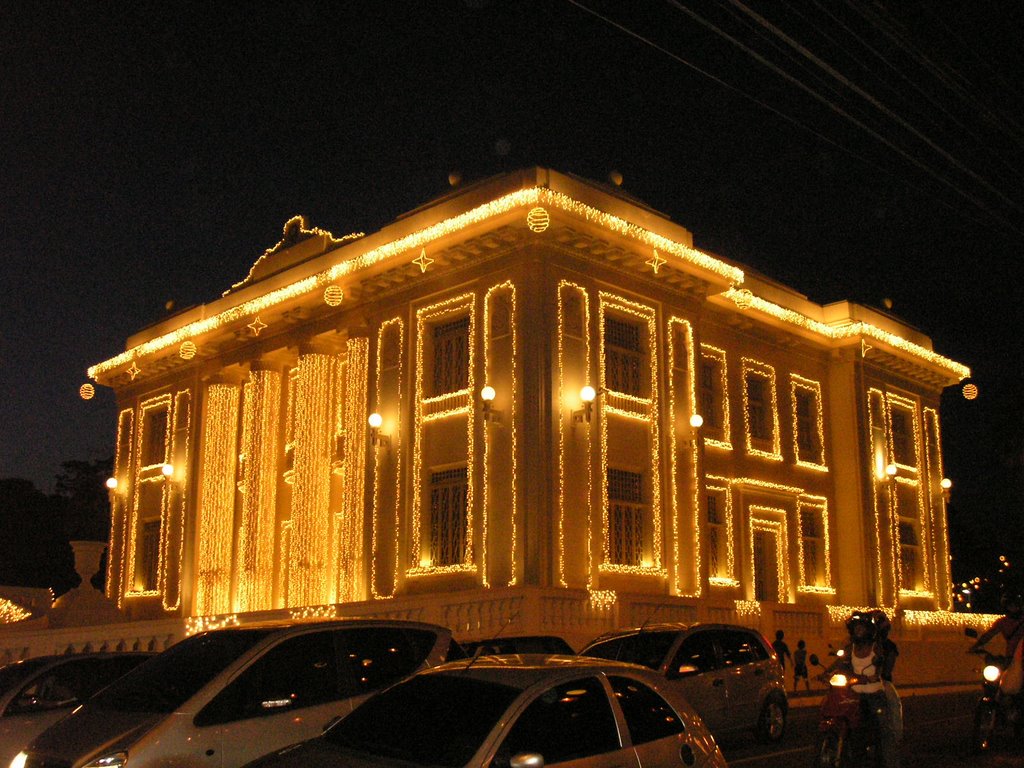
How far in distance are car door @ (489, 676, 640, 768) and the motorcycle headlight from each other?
288 centimetres

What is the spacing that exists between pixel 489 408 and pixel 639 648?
976 centimetres

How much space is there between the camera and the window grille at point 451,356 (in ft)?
83.9

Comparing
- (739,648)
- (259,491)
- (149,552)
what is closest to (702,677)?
(739,648)

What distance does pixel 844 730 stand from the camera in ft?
35.2

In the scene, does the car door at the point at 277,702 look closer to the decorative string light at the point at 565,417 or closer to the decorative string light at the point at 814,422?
the decorative string light at the point at 565,417

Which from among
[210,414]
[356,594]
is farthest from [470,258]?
[210,414]

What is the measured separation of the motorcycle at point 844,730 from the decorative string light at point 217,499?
22062mm

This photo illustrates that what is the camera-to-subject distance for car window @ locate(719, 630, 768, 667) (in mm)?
15250

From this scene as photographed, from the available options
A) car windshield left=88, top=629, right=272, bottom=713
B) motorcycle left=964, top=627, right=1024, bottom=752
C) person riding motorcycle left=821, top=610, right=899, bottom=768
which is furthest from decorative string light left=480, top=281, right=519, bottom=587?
car windshield left=88, top=629, right=272, bottom=713

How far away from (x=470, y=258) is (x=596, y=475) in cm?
551

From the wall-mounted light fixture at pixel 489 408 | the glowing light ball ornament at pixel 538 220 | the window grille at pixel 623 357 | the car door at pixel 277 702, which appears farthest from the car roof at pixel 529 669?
the window grille at pixel 623 357

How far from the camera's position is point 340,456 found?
95.1 feet

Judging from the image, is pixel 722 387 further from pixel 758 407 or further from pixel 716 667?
pixel 716 667

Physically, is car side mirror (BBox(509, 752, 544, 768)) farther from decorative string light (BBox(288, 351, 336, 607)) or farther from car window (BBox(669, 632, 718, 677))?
decorative string light (BBox(288, 351, 336, 607))
